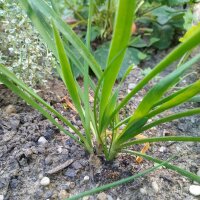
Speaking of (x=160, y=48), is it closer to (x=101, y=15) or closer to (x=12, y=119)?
(x=101, y=15)

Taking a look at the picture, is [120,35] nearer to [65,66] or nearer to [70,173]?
[65,66]

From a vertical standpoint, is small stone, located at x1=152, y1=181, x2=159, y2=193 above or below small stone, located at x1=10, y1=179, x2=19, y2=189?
below

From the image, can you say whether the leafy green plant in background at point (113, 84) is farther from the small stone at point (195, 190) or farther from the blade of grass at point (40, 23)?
the small stone at point (195, 190)

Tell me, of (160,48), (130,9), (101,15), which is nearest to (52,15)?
(130,9)

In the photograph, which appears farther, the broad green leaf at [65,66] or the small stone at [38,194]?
the small stone at [38,194]

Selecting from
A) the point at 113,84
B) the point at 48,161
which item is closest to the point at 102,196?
the point at 48,161

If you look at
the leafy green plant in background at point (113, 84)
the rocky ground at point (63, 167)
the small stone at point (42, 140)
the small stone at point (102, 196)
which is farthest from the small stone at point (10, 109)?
the small stone at point (102, 196)

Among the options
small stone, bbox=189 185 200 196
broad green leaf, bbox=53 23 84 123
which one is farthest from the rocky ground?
broad green leaf, bbox=53 23 84 123

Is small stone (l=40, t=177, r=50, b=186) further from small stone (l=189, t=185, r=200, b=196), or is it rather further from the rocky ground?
small stone (l=189, t=185, r=200, b=196)
